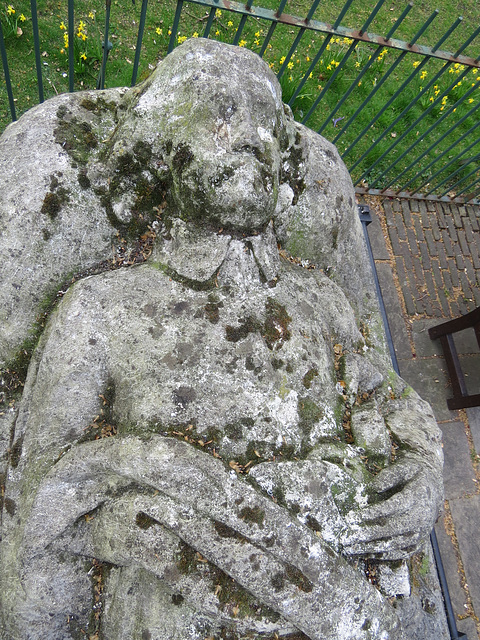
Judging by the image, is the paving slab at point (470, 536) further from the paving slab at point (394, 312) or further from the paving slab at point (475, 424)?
the paving slab at point (394, 312)

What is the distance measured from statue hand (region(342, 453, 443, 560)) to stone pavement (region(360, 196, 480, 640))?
2182 mm

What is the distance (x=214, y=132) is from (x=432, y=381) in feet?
10.5

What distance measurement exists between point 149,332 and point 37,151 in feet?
2.96

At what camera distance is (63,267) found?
6.88 feet

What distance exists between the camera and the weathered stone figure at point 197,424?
1.70 meters

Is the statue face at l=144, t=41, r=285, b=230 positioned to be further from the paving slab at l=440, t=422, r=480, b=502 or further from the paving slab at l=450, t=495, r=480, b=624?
the paving slab at l=450, t=495, r=480, b=624

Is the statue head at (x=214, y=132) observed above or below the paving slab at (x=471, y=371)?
above

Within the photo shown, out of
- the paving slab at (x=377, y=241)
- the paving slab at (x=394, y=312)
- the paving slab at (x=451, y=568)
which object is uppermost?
the paving slab at (x=377, y=241)

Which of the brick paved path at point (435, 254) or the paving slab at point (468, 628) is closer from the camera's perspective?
the paving slab at point (468, 628)

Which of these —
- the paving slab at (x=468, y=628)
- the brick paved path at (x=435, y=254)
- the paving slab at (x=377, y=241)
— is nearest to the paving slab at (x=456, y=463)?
the paving slab at (x=468, y=628)

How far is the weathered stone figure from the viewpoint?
66.9 inches

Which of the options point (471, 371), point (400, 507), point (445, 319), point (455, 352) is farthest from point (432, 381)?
point (400, 507)

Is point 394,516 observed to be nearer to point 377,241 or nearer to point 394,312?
point 394,312

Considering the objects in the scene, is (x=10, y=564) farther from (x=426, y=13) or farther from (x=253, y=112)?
(x=426, y=13)
